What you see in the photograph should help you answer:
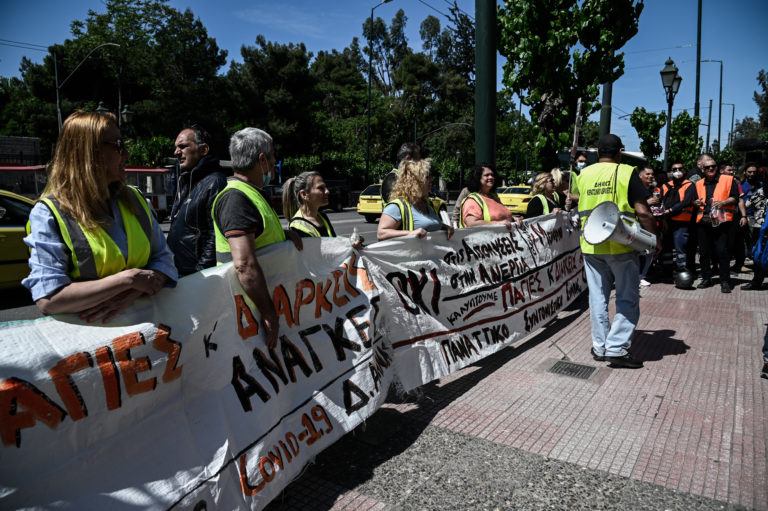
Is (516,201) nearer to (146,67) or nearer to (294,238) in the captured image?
(294,238)

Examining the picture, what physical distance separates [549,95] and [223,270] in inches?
357

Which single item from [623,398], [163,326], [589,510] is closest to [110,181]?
[163,326]

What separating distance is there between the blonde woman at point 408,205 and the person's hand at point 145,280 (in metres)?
2.22

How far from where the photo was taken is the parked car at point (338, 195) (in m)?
29.3

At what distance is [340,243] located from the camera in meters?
3.48

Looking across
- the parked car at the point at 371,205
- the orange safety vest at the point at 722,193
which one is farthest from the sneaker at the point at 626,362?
the parked car at the point at 371,205

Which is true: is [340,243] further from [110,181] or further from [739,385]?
[739,385]

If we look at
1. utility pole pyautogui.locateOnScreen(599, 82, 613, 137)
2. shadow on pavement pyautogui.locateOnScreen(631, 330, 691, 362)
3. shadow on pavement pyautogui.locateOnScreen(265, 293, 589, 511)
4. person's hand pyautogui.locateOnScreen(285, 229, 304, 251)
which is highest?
utility pole pyautogui.locateOnScreen(599, 82, 613, 137)

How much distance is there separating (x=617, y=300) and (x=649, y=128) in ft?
113

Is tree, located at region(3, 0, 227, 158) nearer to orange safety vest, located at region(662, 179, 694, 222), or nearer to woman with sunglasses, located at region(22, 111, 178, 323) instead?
orange safety vest, located at region(662, 179, 694, 222)

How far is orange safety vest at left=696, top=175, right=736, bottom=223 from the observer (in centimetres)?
777

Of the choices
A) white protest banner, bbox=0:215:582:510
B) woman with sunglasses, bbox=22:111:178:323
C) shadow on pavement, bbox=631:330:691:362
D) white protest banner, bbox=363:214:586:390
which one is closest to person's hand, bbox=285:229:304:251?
white protest banner, bbox=0:215:582:510

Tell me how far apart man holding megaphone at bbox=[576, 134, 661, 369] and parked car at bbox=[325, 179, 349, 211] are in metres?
23.8

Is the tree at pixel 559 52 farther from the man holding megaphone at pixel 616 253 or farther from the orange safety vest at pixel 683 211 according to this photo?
the man holding megaphone at pixel 616 253
